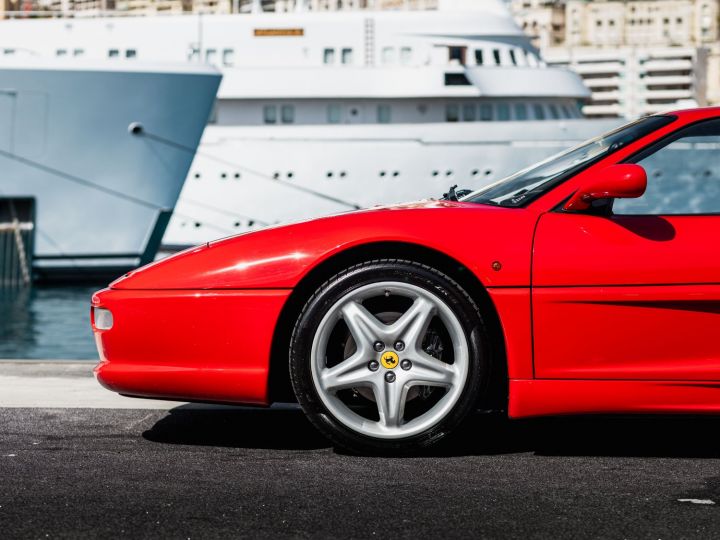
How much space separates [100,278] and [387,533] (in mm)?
21263

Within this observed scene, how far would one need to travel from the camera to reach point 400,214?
364 centimetres

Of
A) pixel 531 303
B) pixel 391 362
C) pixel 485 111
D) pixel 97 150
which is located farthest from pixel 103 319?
pixel 485 111

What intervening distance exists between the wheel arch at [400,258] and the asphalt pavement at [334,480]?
8.8 inches

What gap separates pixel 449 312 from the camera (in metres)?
3.51

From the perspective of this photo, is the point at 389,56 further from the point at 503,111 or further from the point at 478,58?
the point at 503,111

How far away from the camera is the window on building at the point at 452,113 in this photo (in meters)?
26.1

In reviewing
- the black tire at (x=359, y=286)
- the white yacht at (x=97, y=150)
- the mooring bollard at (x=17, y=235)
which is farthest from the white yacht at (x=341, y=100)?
the black tire at (x=359, y=286)

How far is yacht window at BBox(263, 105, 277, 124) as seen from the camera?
2591 cm

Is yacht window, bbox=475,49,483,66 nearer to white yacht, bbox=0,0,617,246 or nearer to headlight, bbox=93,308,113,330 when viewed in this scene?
white yacht, bbox=0,0,617,246

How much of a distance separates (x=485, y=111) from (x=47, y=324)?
41.3 ft

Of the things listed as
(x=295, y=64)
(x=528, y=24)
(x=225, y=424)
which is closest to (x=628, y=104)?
(x=528, y=24)

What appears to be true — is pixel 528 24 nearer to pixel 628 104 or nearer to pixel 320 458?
pixel 628 104

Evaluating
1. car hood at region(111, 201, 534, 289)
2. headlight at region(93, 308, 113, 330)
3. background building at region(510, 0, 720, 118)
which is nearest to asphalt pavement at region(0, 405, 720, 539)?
headlight at region(93, 308, 113, 330)

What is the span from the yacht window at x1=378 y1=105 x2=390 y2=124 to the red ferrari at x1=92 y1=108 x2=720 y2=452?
2224cm
